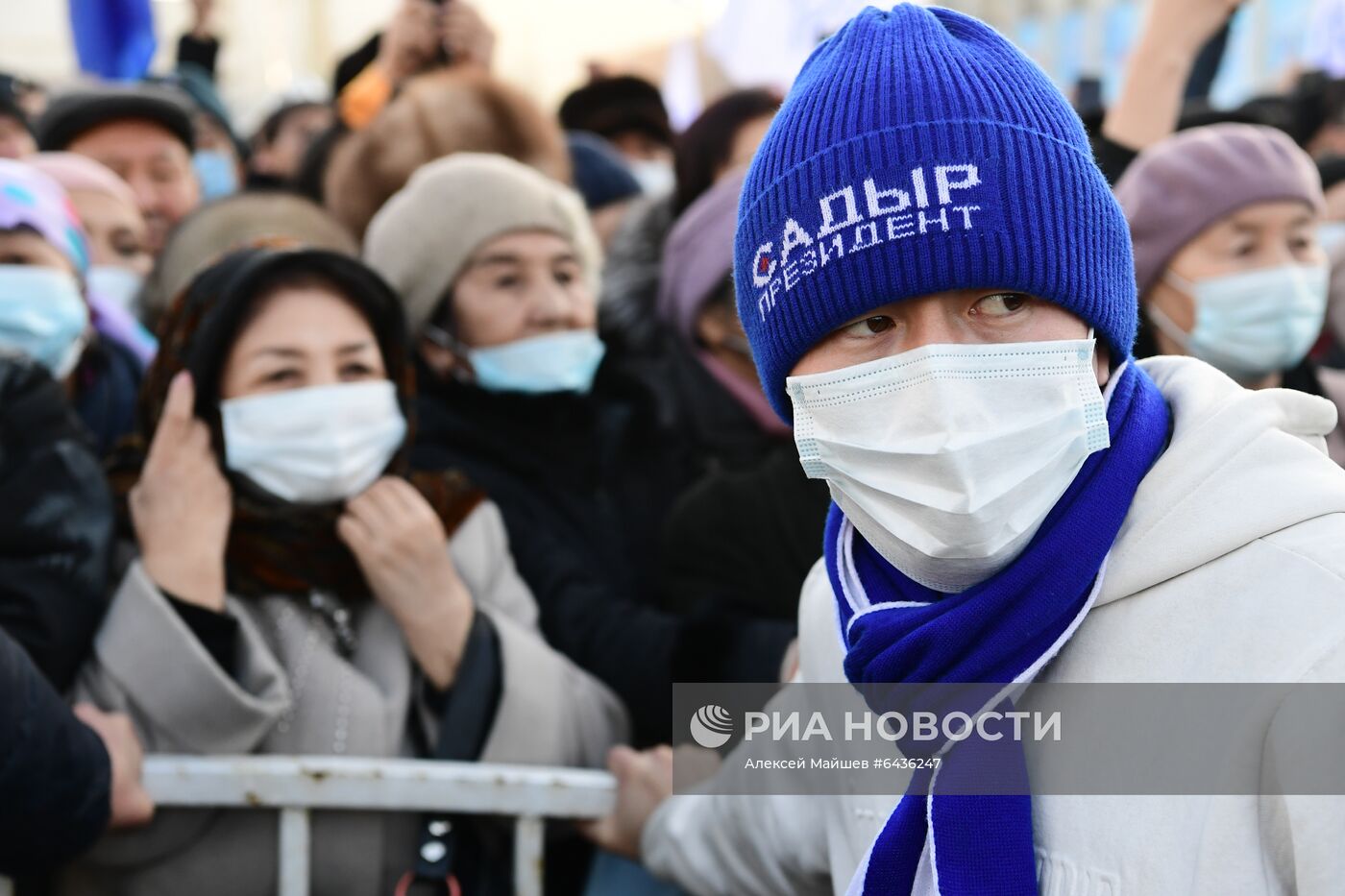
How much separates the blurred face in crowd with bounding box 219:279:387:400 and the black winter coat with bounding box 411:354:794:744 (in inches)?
22.2

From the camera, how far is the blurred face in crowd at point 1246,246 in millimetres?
3541

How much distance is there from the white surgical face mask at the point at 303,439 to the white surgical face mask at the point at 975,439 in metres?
1.55

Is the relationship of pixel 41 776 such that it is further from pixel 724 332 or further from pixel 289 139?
pixel 289 139

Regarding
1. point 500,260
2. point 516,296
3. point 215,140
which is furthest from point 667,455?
point 215,140

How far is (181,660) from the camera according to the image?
2.59 meters

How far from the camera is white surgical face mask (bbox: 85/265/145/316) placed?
14.3 ft

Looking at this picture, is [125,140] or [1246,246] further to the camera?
[125,140]

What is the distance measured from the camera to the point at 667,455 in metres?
4.02

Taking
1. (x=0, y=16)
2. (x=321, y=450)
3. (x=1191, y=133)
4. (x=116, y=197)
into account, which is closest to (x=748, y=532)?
(x=321, y=450)

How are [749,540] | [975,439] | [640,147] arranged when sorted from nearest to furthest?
[975,439] → [749,540] → [640,147]

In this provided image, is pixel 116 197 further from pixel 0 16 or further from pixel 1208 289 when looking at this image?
pixel 0 16

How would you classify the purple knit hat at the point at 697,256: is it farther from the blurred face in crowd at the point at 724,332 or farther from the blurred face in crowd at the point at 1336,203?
the blurred face in crowd at the point at 1336,203

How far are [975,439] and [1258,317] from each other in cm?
218

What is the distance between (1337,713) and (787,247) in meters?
0.88
